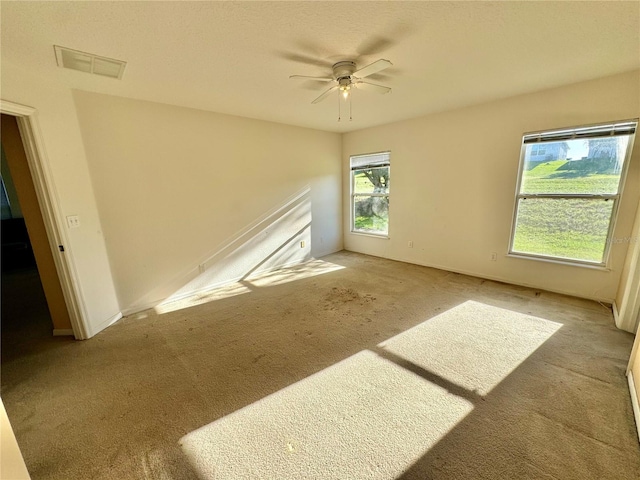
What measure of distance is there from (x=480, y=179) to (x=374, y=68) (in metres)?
2.47

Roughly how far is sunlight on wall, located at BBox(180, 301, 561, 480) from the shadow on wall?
2205 mm

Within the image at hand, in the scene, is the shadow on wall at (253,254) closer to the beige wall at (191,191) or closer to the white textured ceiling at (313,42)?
the beige wall at (191,191)

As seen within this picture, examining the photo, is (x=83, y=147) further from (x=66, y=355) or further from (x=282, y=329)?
(x=282, y=329)

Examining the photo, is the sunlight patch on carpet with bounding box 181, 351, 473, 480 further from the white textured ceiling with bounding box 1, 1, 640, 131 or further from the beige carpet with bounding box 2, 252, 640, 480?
the white textured ceiling with bounding box 1, 1, 640, 131

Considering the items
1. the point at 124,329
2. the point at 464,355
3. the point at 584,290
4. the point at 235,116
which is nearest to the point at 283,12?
the point at 235,116

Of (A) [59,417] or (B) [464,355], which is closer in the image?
(A) [59,417]

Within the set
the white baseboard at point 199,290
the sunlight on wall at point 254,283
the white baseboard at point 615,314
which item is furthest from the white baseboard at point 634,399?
the white baseboard at point 199,290

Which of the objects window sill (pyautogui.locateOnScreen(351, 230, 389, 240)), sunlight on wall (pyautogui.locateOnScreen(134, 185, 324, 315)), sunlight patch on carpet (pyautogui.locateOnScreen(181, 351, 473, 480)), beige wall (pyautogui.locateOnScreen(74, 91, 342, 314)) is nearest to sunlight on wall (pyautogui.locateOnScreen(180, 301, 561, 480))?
sunlight patch on carpet (pyautogui.locateOnScreen(181, 351, 473, 480))

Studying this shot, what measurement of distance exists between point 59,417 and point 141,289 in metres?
1.59

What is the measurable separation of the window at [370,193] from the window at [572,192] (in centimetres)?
200

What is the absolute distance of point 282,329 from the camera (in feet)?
8.44

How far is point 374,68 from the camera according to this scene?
1.94 metres

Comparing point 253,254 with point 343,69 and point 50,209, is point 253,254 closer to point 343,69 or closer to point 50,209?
point 50,209

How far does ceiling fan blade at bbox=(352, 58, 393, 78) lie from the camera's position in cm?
183
